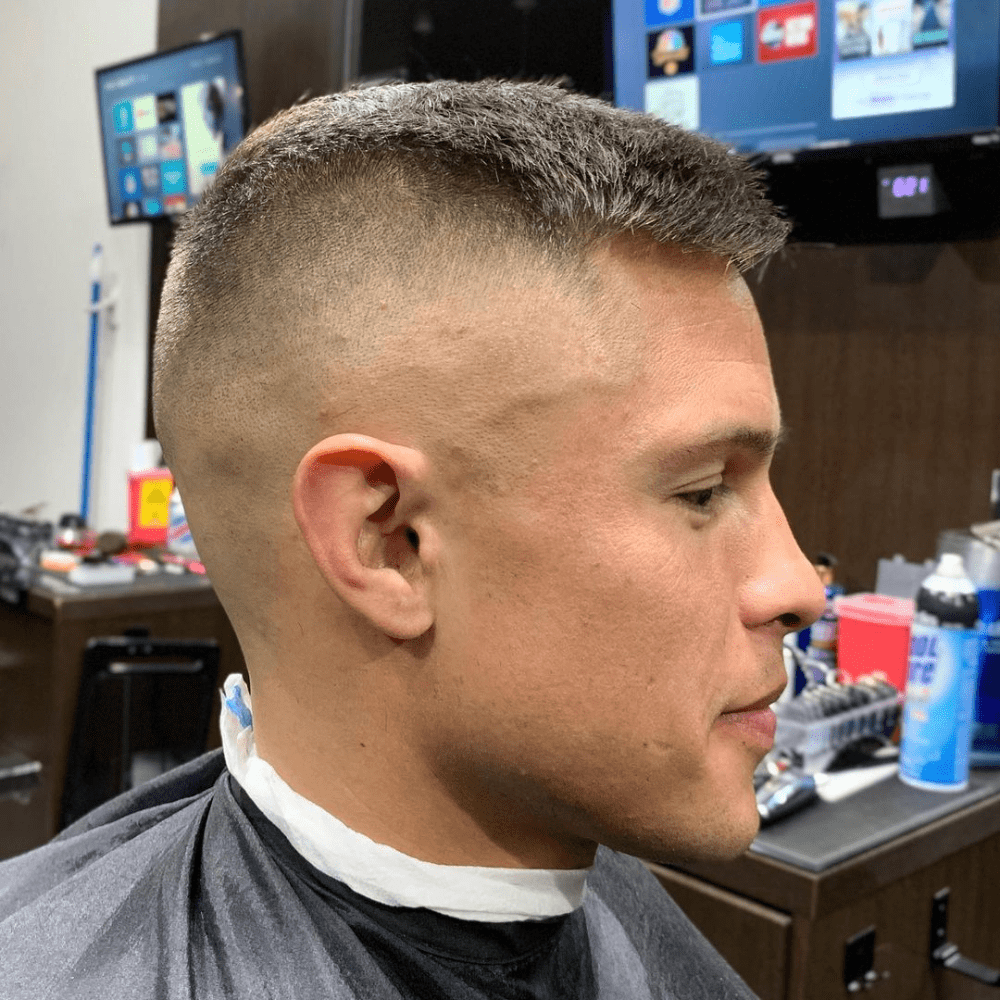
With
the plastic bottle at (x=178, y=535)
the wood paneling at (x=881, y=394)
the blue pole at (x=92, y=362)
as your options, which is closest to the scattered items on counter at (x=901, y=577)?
the wood paneling at (x=881, y=394)

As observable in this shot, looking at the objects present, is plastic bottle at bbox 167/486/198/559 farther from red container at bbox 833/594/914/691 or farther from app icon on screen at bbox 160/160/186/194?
red container at bbox 833/594/914/691

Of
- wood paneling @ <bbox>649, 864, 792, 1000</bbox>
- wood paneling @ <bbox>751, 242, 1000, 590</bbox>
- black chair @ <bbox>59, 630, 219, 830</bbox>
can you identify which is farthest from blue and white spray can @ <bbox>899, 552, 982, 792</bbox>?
black chair @ <bbox>59, 630, 219, 830</bbox>

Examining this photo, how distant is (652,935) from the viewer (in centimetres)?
120

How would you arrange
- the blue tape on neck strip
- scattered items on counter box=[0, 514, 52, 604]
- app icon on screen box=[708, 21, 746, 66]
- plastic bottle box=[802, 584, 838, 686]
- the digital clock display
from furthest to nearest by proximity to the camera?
scattered items on counter box=[0, 514, 52, 604]
app icon on screen box=[708, 21, 746, 66]
the digital clock display
plastic bottle box=[802, 584, 838, 686]
the blue tape on neck strip

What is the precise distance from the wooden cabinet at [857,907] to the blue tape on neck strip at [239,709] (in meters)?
0.70

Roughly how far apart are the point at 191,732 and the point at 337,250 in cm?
246

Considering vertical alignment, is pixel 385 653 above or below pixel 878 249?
below

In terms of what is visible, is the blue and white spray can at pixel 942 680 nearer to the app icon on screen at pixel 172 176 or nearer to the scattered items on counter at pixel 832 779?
the scattered items on counter at pixel 832 779

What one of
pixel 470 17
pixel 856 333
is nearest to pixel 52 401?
pixel 470 17

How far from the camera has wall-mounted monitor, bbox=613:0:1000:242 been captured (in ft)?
6.57

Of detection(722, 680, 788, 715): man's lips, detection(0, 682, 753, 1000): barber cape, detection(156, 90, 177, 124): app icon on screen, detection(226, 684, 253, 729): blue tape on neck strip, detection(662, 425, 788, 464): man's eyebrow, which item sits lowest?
detection(0, 682, 753, 1000): barber cape

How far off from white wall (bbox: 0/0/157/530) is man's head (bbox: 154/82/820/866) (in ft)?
11.5

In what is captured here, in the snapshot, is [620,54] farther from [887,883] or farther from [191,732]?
[191,732]

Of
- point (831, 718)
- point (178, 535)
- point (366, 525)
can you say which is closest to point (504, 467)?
point (366, 525)
